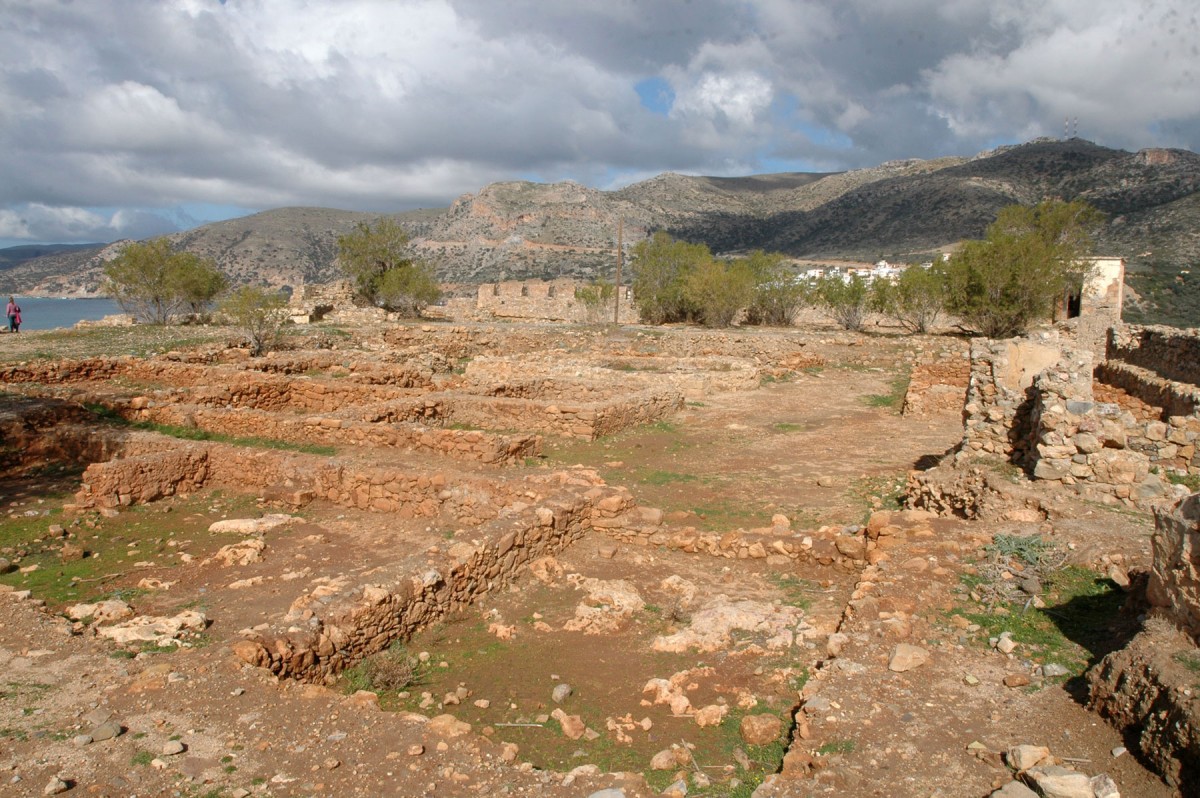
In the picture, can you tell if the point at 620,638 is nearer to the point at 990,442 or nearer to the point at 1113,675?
the point at 1113,675

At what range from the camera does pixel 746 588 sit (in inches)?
268

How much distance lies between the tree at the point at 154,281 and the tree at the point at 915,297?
1103 inches

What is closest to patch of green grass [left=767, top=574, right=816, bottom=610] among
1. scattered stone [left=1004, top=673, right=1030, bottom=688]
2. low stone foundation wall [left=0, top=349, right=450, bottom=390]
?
scattered stone [left=1004, top=673, right=1030, bottom=688]

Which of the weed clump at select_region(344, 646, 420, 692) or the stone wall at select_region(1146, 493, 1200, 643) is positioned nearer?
the stone wall at select_region(1146, 493, 1200, 643)

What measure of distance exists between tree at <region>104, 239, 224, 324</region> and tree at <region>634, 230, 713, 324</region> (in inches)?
791

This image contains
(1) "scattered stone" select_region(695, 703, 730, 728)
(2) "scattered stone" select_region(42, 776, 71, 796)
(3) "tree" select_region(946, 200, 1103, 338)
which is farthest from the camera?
(3) "tree" select_region(946, 200, 1103, 338)

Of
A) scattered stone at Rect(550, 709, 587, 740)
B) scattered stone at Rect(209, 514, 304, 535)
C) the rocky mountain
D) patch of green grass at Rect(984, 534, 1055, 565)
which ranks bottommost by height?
scattered stone at Rect(550, 709, 587, 740)

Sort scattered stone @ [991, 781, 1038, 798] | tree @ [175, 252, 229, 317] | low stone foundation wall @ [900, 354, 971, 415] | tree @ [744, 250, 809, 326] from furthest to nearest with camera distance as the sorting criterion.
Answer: tree @ [744, 250, 809, 326], tree @ [175, 252, 229, 317], low stone foundation wall @ [900, 354, 971, 415], scattered stone @ [991, 781, 1038, 798]

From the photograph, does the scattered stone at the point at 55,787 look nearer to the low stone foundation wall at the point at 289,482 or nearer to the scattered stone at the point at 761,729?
the scattered stone at the point at 761,729

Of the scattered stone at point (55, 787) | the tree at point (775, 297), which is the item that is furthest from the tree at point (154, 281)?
the scattered stone at point (55, 787)

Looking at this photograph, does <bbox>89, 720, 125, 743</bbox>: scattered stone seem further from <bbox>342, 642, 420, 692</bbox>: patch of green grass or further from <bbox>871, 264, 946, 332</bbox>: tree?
<bbox>871, 264, 946, 332</bbox>: tree

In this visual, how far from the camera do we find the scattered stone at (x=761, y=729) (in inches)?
174

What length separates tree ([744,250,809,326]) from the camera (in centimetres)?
3419

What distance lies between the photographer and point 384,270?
34969 millimetres
